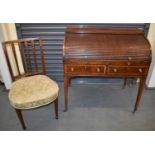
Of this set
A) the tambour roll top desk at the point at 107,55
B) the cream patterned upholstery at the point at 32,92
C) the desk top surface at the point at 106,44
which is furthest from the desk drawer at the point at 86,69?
the cream patterned upholstery at the point at 32,92

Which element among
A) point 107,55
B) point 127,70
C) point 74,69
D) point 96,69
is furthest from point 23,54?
point 127,70

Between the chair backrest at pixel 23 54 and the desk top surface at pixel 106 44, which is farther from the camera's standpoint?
the chair backrest at pixel 23 54

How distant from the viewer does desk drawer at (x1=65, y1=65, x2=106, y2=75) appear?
153 centimetres

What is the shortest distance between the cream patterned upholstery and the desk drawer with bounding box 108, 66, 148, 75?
0.59 metres

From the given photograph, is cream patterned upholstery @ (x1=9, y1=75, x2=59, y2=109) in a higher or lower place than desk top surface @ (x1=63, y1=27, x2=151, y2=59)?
lower

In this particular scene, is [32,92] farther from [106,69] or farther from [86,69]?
[106,69]

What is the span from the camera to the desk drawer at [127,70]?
5.02ft

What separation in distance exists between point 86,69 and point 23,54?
1.00 meters

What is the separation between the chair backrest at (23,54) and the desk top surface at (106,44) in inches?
14.4

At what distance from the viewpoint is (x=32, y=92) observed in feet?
4.97

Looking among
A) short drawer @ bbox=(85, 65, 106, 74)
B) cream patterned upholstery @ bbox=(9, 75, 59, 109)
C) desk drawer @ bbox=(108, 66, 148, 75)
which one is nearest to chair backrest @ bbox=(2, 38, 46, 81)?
cream patterned upholstery @ bbox=(9, 75, 59, 109)

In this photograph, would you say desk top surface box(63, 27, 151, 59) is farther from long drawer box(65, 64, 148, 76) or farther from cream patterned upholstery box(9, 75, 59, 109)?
cream patterned upholstery box(9, 75, 59, 109)

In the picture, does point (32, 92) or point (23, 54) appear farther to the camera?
point (23, 54)

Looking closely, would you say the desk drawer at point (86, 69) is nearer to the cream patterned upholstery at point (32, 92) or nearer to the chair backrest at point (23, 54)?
the cream patterned upholstery at point (32, 92)
